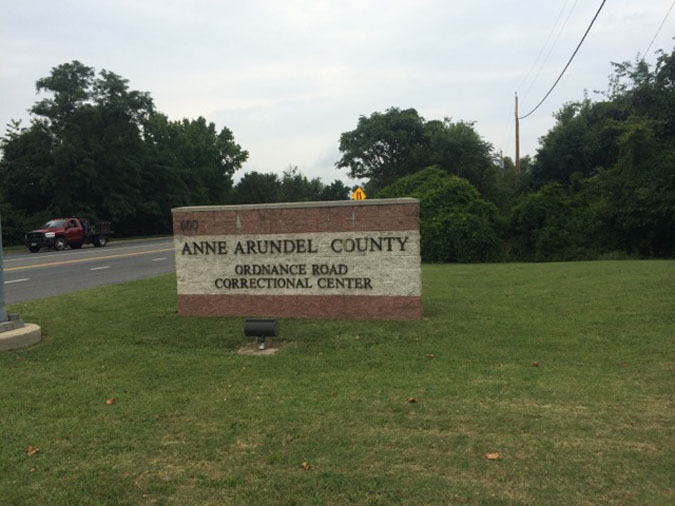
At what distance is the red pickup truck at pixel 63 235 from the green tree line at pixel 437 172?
738cm

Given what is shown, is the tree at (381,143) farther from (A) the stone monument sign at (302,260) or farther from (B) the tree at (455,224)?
(A) the stone monument sign at (302,260)

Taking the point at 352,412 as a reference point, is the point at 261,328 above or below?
above

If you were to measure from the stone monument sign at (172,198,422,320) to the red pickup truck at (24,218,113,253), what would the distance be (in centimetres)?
2531

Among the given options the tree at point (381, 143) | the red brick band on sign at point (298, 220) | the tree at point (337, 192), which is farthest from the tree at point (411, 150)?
the red brick band on sign at point (298, 220)

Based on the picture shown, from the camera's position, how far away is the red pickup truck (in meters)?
31.1

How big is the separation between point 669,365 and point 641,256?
64.7ft

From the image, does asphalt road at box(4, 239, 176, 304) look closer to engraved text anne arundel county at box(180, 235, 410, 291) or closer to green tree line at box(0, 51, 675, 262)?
engraved text anne arundel county at box(180, 235, 410, 291)

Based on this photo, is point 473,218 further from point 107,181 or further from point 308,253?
point 107,181

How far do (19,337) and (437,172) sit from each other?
2171 centimetres

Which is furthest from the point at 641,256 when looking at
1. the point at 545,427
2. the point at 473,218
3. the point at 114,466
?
the point at 114,466

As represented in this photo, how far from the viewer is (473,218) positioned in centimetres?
2248

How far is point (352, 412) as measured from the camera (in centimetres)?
482

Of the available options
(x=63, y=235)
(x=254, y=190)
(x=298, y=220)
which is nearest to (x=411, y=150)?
(x=63, y=235)

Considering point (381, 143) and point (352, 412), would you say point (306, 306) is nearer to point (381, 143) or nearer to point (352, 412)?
point (352, 412)
